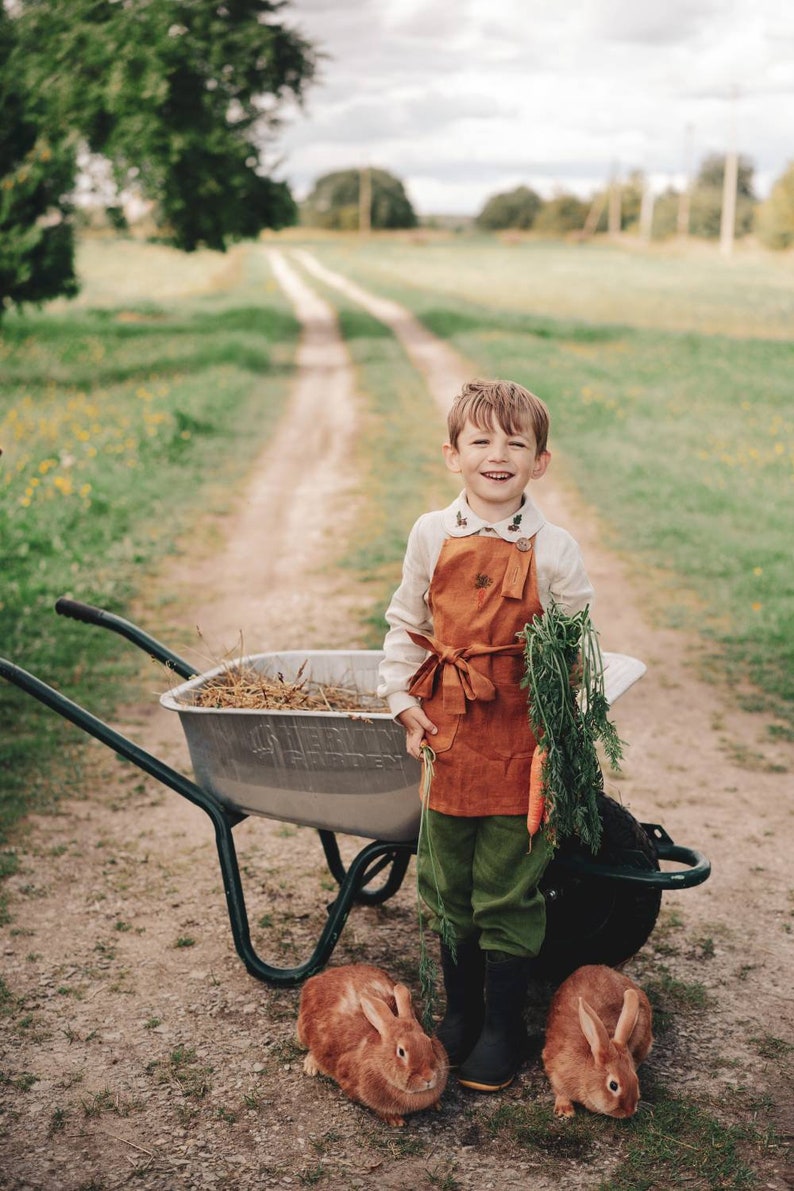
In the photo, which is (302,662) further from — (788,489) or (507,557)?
(788,489)

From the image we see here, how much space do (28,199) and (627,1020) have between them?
16545mm

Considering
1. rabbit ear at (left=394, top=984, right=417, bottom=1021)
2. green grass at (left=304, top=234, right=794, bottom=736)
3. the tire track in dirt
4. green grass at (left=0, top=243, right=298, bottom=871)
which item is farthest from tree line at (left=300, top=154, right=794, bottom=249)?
rabbit ear at (left=394, top=984, right=417, bottom=1021)

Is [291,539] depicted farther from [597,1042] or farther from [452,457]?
[597,1042]

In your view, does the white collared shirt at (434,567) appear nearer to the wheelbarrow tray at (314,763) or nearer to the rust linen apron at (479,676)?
the rust linen apron at (479,676)

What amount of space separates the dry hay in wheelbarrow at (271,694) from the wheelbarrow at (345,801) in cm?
5

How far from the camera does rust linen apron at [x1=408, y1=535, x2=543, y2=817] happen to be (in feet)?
9.18

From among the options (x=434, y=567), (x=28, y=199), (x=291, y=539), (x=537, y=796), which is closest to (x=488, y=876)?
(x=537, y=796)

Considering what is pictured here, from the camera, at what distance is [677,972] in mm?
3600

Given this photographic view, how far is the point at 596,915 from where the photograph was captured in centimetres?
323

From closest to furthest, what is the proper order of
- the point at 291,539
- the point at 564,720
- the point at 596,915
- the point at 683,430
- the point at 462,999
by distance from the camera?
1. the point at 564,720
2. the point at 462,999
3. the point at 596,915
4. the point at 291,539
5. the point at 683,430

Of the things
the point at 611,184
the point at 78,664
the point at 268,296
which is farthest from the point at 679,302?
the point at 611,184

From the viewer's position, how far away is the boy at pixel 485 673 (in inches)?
110

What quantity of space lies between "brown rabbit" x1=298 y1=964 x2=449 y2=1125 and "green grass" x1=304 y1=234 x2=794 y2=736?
3285 millimetres

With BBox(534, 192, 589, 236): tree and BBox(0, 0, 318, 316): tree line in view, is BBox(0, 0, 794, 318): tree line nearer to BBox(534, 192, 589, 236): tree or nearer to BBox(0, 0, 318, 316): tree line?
BBox(0, 0, 318, 316): tree line
